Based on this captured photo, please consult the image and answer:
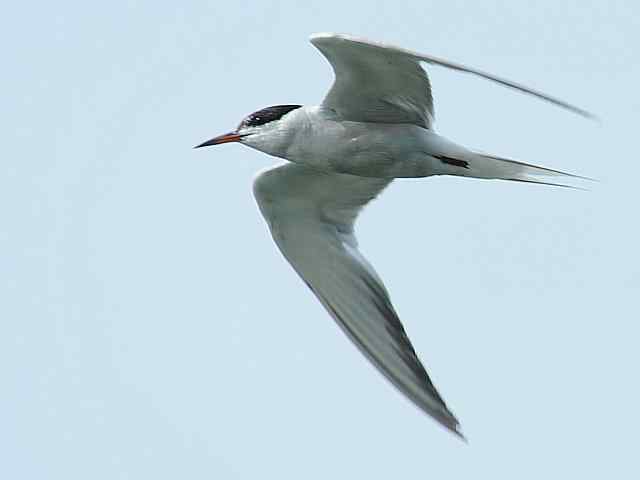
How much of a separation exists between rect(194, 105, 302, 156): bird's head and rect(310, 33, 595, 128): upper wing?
1.18ft

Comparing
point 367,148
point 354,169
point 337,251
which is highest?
point 367,148

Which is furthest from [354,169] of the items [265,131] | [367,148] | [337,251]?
[337,251]

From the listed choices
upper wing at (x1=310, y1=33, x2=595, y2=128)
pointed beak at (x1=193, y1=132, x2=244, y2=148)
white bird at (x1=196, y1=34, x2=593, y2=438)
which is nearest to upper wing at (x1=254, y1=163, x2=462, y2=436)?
white bird at (x1=196, y1=34, x2=593, y2=438)

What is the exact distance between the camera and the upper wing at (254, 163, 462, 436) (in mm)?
9398

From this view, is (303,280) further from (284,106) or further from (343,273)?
(284,106)

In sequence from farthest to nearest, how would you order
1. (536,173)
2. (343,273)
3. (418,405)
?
(343,273) < (418,405) < (536,173)

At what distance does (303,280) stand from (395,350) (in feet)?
3.10

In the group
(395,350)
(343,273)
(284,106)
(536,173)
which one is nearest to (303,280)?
(343,273)

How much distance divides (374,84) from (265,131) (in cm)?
93

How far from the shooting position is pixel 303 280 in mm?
9742

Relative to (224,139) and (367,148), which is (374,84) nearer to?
(367,148)

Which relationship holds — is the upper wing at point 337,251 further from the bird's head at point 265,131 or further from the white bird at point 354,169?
the bird's head at point 265,131

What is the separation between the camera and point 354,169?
8.75 metres

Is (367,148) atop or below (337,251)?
atop
